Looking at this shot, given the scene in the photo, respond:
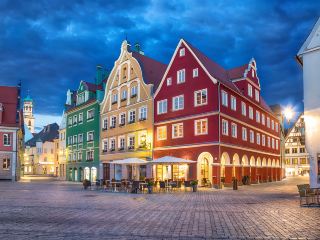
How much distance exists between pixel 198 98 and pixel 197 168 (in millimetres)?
7282

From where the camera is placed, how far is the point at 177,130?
1597 inches

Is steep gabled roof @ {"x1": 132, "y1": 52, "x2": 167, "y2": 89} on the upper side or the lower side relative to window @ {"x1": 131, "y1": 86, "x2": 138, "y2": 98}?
upper

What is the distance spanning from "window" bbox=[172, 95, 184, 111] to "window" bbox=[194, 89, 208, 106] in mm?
2159

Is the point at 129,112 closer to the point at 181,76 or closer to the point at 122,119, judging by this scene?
the point at 122,119

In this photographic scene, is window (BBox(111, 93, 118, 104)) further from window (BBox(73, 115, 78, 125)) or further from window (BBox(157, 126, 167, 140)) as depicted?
window (BBox(73, 115, 78, 125))

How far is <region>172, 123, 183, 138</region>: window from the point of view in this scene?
40.0m

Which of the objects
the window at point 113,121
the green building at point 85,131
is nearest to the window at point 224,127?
the window at point 113,121

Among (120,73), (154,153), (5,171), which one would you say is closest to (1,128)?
(5,171)

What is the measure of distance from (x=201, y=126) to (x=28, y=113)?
137997mm

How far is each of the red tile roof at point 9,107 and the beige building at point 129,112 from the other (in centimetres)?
1540

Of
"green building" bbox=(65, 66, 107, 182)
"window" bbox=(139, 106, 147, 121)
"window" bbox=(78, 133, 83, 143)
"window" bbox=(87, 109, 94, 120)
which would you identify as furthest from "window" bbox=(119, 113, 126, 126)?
"window" bbox=(78, 133, 83, 143)

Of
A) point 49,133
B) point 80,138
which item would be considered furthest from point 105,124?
point 49,133

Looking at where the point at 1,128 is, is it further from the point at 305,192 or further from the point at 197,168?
the point at 305,192

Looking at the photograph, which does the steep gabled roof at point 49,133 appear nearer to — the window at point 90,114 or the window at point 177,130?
the window at point 90,114
